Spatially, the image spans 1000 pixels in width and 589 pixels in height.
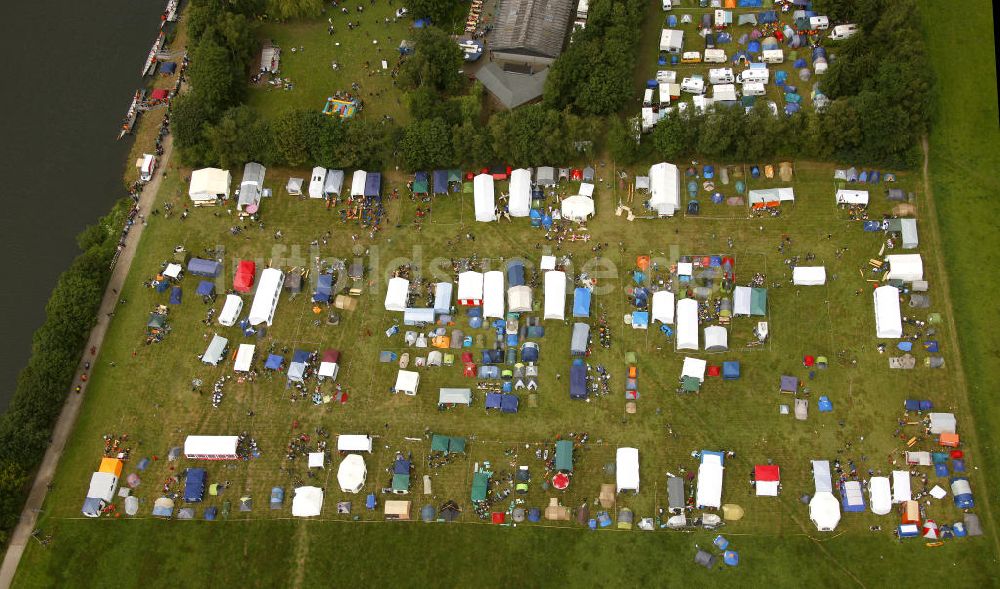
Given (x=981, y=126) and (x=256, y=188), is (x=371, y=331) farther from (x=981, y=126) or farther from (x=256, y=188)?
(x=981, y=126)

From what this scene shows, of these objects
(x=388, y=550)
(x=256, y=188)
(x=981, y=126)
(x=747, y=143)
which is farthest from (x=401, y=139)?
(x=981, y=126)

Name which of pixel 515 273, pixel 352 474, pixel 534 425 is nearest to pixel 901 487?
pixel 534 425

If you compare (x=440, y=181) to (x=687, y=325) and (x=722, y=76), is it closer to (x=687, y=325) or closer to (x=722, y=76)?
(x=687, y=325)

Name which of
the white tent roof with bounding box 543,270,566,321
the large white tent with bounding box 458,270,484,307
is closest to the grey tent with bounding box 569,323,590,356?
the white tent roof with bounding box 543,270,566,321

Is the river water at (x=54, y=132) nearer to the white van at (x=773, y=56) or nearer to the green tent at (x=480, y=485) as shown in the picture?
the green tent at (x=480, y=485)

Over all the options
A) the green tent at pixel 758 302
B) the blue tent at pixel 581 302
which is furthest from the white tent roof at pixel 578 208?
the green tent at pixel 758 302

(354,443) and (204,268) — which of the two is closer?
(354,443)
